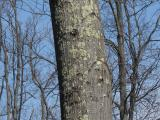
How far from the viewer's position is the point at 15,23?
20984 mm

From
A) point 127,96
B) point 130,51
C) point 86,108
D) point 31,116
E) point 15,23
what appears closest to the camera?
point 86,108

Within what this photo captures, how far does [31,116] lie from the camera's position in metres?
22.9

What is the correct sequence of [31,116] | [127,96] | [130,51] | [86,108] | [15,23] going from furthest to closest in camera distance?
[31,116] → [15,23] → [130,51] → [127,96] → [86,108]

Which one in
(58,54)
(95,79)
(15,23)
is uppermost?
(15,23)

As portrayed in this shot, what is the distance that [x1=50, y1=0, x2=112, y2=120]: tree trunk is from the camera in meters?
2.47

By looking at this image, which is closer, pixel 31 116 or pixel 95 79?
pixel 95 79

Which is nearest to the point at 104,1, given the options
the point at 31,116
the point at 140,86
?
the point at 140,86

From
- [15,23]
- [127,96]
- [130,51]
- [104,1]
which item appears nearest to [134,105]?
[127,96]

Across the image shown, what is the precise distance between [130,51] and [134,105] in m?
1.68

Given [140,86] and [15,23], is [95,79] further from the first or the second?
[15,23]

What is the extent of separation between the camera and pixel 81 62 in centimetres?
252

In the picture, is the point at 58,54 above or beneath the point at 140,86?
beneath

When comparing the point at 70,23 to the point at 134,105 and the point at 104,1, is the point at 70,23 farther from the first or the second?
the point at 104,1

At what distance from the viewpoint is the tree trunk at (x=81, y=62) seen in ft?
8.12
